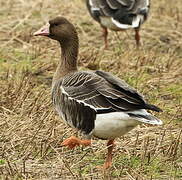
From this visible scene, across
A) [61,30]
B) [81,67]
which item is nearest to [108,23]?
[81,67]

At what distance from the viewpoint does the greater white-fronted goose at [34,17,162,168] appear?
206 inches

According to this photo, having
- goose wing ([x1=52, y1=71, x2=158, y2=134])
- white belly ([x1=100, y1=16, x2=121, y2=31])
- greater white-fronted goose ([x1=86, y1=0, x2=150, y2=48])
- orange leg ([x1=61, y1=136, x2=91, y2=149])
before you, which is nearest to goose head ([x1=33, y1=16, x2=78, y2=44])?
goose wing ([x1=52, y1=71, x2=158, y2=134])

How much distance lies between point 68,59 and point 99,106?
1138 millimetres

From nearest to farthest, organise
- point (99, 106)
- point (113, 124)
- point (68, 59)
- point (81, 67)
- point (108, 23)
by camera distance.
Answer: point (113, 124) → point (99, 106) → point (68, 59) → point (81, 67) → point (108, 23)

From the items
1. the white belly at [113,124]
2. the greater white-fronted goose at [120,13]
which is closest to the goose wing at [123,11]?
the greater white-fronted goose at [120,13]

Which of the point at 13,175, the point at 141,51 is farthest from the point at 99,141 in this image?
the point at 141,51

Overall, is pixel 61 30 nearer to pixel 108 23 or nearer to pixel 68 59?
pixel 68 59

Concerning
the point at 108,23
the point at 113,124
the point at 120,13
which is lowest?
the point at 108,23

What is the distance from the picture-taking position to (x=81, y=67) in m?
8.92

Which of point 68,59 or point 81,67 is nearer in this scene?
point 68,59

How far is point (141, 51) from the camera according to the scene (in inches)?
385

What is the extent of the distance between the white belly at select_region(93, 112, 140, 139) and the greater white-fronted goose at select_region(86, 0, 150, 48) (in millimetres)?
4593

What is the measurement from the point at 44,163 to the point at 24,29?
17.6ft

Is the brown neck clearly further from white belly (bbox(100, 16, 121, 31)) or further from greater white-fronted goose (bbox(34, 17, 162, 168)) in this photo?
white belly (bbox(100, 16, 121, 31))
